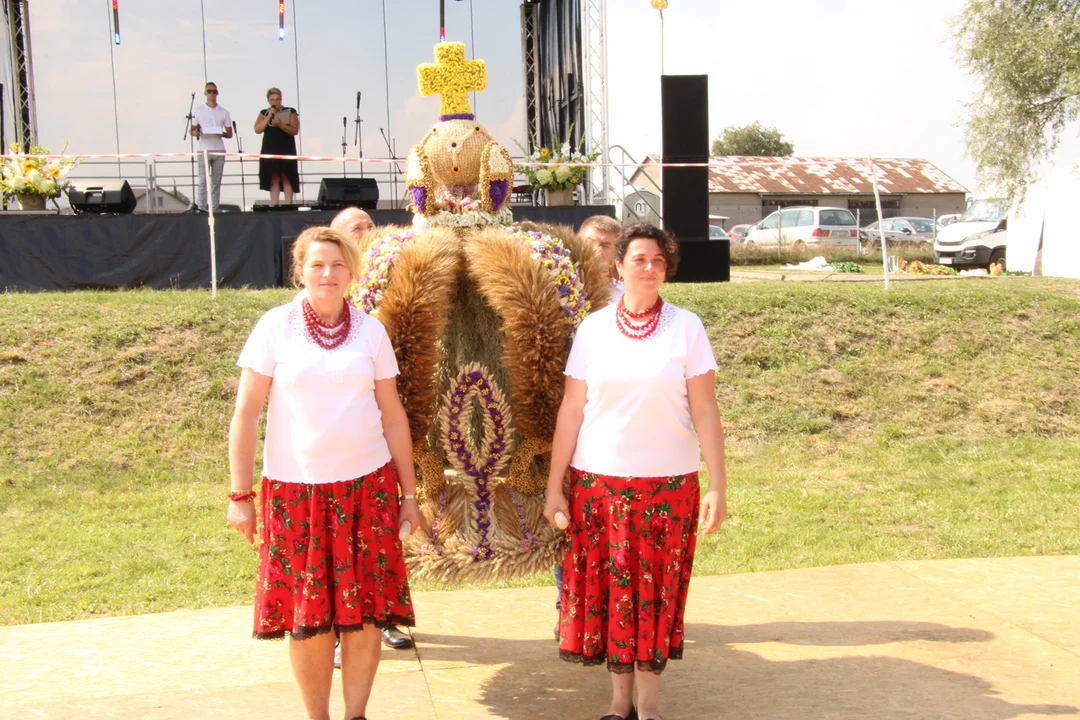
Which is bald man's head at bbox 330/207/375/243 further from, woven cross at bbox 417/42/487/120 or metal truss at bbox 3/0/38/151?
metal truss at bbox 3/0/38/151

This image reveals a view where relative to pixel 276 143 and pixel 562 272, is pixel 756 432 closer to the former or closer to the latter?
pixel 562 272

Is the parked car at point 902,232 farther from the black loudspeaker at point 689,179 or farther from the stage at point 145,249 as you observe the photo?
the stage at point 145,249

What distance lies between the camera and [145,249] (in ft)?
34.2

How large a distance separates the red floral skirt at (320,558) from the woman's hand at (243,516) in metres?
0.04

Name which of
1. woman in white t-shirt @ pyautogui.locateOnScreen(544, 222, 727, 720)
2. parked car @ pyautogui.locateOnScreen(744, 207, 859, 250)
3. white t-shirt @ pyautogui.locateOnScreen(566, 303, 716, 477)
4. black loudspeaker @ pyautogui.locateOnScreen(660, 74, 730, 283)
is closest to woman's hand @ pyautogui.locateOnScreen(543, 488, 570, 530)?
woman in white t-shirt @ pyautogui.locateOnScreen(544, 222, 727, 720)

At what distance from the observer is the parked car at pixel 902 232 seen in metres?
23.0

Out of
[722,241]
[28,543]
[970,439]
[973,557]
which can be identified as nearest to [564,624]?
[973,557]

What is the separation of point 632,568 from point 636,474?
28 cm

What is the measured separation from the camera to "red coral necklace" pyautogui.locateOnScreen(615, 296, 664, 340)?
3.11 m

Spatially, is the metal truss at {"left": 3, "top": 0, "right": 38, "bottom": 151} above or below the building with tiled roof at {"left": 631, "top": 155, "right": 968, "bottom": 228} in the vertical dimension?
above

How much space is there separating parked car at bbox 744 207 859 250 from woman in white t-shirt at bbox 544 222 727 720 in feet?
64.3

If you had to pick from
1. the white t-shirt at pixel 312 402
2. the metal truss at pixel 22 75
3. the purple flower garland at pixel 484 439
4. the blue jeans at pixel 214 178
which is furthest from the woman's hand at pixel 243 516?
the metal truss at pixel 22 75

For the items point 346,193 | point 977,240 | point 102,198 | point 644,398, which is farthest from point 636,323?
point 977,240

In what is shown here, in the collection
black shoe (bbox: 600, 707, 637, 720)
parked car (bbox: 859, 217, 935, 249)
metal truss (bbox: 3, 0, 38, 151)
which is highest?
metal truss (bbox: 3, 0, 38, 151)
